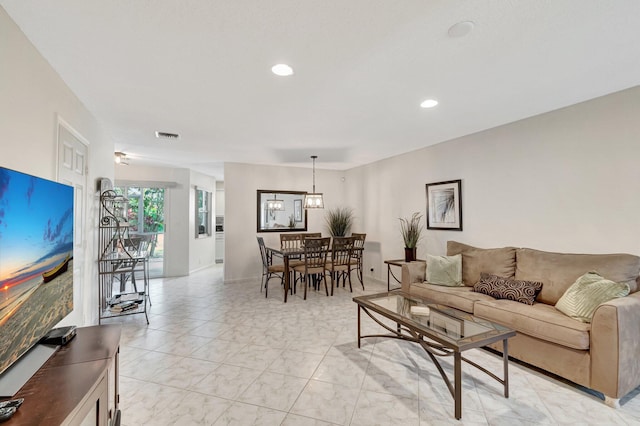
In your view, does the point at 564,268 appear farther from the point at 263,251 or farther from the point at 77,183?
the point at 77,183

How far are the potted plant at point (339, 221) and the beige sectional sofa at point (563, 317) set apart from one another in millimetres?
3020

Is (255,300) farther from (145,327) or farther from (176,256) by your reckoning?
(176,256)

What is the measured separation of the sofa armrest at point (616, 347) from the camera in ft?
6.38

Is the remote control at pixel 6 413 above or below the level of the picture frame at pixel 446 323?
above

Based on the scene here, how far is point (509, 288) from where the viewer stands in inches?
115

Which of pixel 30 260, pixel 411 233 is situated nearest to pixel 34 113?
pixel 30 260

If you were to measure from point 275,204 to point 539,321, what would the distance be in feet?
15.9

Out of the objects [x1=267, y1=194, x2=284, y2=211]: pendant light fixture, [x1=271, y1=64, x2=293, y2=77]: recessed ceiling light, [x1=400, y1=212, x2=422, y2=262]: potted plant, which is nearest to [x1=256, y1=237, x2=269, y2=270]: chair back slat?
[x1=267, y1=194, x2=284, y2=211]: pendant light fixture

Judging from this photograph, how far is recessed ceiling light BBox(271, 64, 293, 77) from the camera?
2.15 meters

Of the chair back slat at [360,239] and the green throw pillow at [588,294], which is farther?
the chair back slat at [360,239]

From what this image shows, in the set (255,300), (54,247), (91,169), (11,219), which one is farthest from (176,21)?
(255,300)

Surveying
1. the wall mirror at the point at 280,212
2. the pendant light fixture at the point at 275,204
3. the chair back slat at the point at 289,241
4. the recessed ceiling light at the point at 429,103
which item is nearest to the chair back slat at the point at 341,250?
the chair back slat at the point at 289,241

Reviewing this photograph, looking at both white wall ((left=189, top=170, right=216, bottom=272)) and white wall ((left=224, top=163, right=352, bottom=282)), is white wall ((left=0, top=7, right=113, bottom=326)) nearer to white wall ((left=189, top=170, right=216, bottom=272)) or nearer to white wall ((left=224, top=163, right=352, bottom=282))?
white wall ((left=224, top=163, right=352, bottom=282))

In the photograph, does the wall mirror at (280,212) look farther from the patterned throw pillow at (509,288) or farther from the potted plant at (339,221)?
the patterned throw pillow at (509,288)
